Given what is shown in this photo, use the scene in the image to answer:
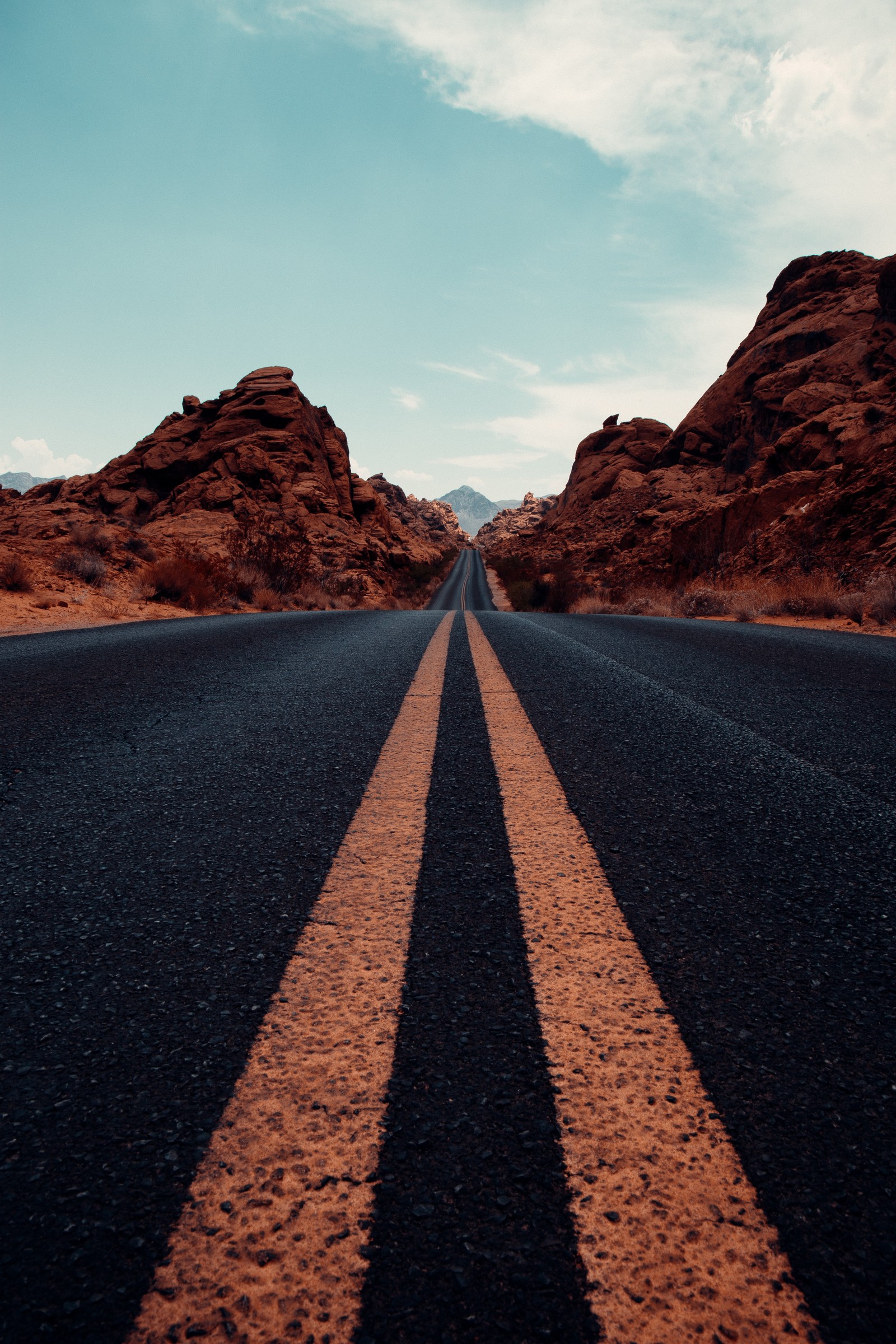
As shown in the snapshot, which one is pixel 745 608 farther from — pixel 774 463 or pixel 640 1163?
pixel 774 463

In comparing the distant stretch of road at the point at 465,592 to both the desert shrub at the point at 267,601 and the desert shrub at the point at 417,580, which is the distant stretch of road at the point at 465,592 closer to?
the desert shrub at the point at 417,580

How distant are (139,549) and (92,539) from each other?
1451mm

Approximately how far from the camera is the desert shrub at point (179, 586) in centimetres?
1289

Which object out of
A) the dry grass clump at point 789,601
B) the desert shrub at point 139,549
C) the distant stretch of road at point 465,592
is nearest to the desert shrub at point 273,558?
the desert shrub at point 139,549

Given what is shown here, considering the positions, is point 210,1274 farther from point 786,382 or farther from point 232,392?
point 232,392

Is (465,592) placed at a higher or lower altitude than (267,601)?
higher

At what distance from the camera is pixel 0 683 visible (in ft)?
12.3

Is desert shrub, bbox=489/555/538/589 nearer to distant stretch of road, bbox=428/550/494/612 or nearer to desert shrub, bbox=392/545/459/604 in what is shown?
distant stretch of road, bbox=428/550/494/612

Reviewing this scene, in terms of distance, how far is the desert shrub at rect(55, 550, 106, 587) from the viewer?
12297 millimetres

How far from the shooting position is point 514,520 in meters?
125

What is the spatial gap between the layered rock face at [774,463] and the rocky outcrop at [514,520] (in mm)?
57271

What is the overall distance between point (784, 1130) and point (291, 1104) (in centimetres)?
64

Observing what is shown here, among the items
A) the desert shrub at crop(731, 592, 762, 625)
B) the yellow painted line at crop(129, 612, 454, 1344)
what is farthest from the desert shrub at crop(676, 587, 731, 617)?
the yellow painted line at crop(129, 612, 454, 1344)

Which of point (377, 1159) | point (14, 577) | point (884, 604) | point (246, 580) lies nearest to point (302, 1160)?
point (377, 1159)
